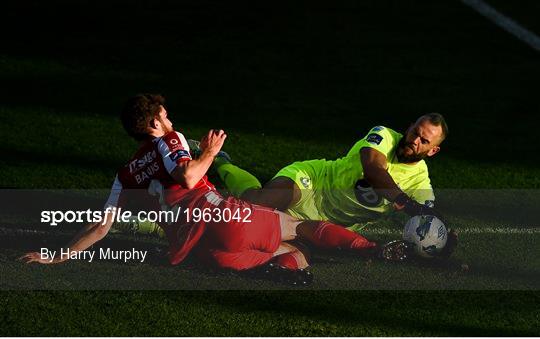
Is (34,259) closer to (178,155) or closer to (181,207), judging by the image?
(181,207)

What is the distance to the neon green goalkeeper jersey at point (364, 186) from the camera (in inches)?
380

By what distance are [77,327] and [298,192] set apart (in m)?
2.60

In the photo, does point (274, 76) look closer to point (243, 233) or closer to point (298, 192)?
point (298, 192)

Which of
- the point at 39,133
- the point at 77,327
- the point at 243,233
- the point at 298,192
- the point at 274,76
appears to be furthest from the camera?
the point at 274,76

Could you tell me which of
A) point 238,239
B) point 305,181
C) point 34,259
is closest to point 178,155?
point 238,239

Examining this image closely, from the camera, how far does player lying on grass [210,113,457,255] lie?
9.43 metres

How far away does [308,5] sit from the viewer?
1902cm

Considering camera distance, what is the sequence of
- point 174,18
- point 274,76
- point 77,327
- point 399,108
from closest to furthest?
point 77,327
point 399,108
point 274,76
point 174,18

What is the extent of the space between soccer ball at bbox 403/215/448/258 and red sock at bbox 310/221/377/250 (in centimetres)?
31

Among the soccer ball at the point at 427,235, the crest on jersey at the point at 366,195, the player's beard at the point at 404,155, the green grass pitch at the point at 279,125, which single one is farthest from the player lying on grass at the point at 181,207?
the player's beard at the point at 404,155

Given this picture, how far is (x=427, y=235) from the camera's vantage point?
9.05 m

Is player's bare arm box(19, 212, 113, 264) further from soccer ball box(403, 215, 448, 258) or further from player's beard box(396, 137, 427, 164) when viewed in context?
player's beard box(396, 137, 427, 164)

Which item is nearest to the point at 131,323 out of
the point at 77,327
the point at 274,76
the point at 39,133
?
the point at 77,327

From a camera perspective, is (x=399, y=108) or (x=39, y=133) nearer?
(x=39, y=133)
